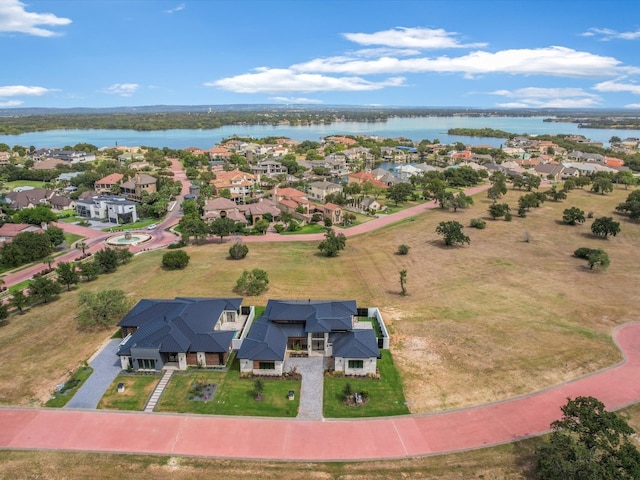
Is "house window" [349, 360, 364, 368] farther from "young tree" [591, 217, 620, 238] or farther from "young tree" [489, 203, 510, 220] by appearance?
"young tree" [489, 203, 510, 220]

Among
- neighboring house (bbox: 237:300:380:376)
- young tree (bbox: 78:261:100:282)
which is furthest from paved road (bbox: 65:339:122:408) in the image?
young tree (bbox: 78:261:100:282)

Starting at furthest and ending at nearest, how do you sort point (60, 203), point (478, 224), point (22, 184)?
point (22, 184) → point (60, 203) → point (478, 224)

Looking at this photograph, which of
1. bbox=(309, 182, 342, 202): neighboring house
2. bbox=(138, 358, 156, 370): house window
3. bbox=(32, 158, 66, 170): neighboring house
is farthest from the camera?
bbox=(32, 158, 66, 170): neighboring house

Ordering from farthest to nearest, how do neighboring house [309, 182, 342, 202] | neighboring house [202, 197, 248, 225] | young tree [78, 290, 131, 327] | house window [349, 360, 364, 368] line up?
neighboring house [309, 182, 342, 202]
neighboring house [202, 197, 248, 225]
young tree [78, 290, 131, 327]
house window [349, 360, 364, 368]

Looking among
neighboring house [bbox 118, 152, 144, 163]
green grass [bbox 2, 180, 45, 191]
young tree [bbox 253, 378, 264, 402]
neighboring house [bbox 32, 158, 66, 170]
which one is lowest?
young tree [bbox 253, 378, 264, 402]

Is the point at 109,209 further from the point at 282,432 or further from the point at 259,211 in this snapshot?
the point at 282,432

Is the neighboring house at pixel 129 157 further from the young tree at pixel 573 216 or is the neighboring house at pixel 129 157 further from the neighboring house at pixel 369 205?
the young tree at pixel 573 216

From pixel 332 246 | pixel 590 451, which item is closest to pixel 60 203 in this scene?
pixel 332 246

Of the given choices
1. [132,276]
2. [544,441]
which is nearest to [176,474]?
[544,441]
